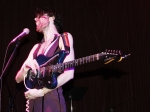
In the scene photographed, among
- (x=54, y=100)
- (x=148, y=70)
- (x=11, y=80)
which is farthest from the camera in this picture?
(x=148, y=70)

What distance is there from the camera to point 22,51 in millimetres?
5492

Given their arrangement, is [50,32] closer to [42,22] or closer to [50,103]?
[42,22]

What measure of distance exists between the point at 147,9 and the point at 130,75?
1553 millimetres

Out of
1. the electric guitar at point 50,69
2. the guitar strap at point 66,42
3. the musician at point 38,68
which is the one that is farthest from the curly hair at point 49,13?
the electric guitar at point 50,69

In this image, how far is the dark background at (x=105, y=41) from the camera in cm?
570

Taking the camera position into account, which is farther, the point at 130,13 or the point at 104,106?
the point at 130,13

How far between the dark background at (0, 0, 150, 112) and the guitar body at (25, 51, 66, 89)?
2.96 metres

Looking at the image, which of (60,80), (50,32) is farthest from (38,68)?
(50,32)

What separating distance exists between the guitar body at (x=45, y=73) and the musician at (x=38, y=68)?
0.04 m

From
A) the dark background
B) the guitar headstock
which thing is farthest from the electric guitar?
the dark background

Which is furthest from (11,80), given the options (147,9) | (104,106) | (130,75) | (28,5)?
(147,9)

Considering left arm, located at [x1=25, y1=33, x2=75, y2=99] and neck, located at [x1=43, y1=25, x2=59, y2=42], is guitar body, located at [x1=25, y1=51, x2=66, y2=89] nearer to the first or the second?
left arm, located at [x1=25, y1=33, x2=75, y2=99]

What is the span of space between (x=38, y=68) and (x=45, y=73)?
0.26 feet

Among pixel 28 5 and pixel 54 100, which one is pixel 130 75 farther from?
pixel 54 100
